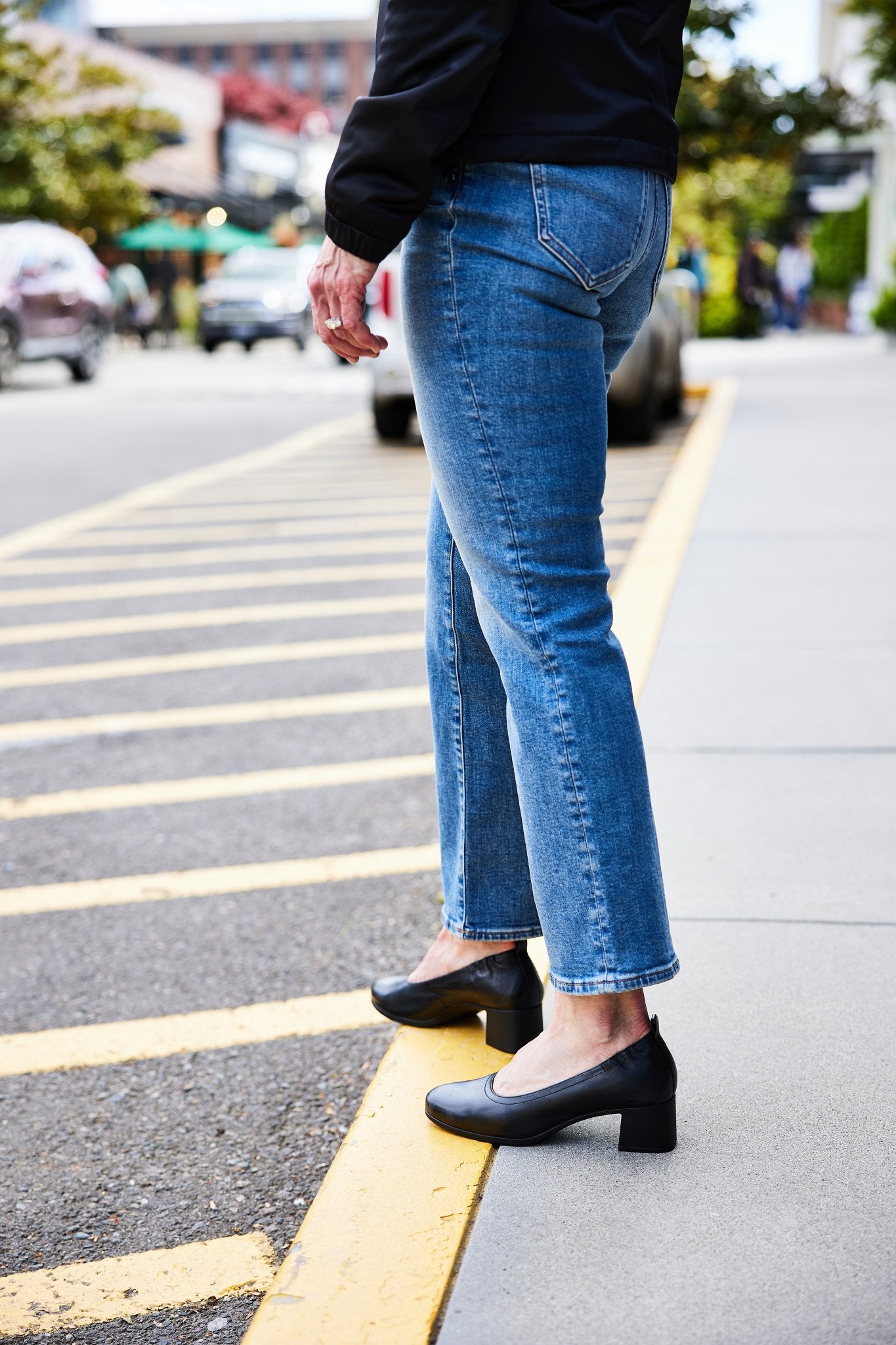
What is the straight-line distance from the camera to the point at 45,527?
26.2 ft

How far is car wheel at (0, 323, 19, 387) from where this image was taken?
16.8 meters

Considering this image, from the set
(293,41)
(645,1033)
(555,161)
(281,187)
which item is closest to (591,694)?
(645,1033)

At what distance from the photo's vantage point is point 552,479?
1.82 meters

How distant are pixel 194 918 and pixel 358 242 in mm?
1638

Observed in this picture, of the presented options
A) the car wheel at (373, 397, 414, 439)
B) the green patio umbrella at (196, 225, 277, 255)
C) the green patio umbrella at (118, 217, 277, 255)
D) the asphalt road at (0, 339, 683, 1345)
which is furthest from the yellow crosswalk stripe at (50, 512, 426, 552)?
the green patio umbrella at (196, 225, 277, 255)

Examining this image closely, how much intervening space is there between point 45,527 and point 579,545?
6.55 meters

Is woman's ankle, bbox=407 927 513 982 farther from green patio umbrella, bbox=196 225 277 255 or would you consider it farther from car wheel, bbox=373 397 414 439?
green patio umbrella, bbox=196 225 277 255

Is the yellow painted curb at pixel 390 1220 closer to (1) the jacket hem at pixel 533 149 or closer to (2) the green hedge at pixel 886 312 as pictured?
(1) the jacket hem at pixel 533 149

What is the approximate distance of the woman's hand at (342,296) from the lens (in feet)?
5.81

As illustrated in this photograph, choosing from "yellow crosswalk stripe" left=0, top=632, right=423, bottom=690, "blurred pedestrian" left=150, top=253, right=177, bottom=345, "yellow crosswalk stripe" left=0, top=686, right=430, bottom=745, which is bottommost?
Result: "blurred pedestrian" left=150, top=253, right=177, bottom=345

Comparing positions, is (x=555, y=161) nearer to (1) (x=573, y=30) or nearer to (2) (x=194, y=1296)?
(1) (x=573, y=30)

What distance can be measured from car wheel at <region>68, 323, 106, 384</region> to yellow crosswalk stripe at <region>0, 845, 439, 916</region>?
1609 cm

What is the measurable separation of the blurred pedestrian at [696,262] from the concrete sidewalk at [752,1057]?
17.2 metres

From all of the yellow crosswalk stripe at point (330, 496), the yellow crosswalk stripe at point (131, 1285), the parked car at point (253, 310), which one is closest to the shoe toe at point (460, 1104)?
the yellow crosswalk stripe at point (131, 1285)
